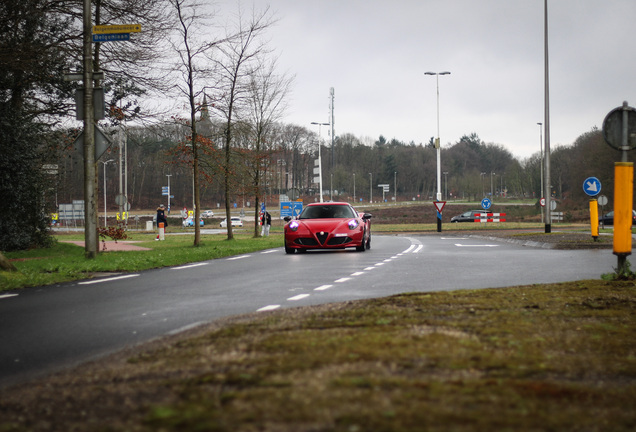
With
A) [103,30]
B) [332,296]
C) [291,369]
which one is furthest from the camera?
[103,30]

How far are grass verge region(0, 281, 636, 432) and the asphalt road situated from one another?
1.03 metres

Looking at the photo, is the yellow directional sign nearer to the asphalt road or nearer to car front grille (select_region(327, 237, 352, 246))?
the asphalt road

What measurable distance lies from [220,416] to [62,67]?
65.3ft

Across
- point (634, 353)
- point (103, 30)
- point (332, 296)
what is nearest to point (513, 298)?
point (332, 296)

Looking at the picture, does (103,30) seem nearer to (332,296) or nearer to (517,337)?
(332,296)

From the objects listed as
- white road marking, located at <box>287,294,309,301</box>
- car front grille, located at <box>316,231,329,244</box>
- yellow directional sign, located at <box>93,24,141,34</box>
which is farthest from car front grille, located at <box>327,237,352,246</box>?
white road marking, located at <box>287,294,309,301</box>

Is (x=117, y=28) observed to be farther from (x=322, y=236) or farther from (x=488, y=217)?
(x=488, y=217)

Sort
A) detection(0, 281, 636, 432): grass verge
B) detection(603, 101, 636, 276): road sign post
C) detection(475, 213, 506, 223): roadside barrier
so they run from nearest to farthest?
detection(0, 281, 636, 432): grass verge
detection(603, 101, 636, 276): road sign post
detection(475, 213, 506, 223): roadside barrier

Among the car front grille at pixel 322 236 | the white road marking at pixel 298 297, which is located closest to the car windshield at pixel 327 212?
the car front grille at pixel 322 236

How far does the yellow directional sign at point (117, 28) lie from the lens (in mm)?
15970

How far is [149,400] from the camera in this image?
376 cm

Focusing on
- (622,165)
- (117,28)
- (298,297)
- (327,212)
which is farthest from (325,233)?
(298,297)

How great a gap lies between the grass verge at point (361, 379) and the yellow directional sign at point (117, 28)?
11070 mm

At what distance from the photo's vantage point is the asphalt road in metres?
6.53
